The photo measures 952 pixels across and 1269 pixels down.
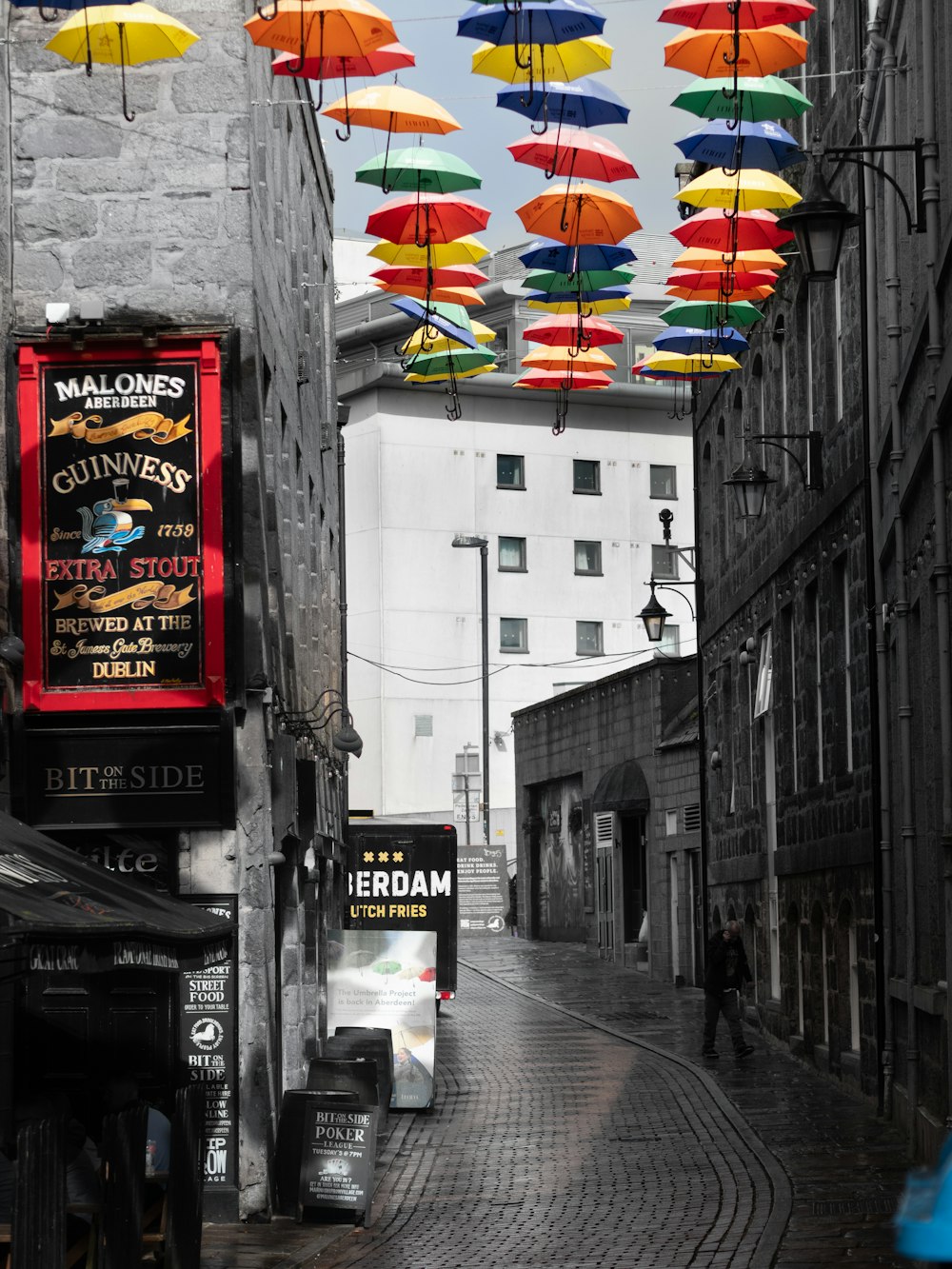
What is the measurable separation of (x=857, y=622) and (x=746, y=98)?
6.66 meters

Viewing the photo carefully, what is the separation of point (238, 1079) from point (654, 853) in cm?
2457

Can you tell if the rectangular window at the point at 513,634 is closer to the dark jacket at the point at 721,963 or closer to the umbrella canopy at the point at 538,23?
the dark jacket at the point at 721,963

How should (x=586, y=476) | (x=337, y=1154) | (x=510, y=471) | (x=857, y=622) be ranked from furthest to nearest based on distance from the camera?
1. (x=586, y=476)
2. (x=510, y=471)
3. (x=857, y=622)
4. (x=337, y=1154)

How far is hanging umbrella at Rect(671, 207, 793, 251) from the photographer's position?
17109 millimetres

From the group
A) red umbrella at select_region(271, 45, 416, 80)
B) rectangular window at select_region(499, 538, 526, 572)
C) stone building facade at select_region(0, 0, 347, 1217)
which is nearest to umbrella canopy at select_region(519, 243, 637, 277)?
stone building facade at select_region(0, 0, 347, 1217)

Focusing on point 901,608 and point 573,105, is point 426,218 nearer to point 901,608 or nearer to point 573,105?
point 573,105

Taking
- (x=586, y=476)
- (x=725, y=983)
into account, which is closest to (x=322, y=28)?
(x=725, y=983)

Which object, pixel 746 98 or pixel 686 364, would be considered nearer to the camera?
pixel 746 98

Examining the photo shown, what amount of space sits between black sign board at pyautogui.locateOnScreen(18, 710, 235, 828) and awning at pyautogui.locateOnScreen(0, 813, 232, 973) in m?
2.12

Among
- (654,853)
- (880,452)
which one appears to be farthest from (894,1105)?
(654,853)

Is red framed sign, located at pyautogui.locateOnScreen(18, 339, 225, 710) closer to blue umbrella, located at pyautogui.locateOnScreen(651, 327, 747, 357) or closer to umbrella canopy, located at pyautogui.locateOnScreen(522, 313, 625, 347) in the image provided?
umbrella canopy, located at pyautogui.locateOnScreen(522, 313, 625, 347)

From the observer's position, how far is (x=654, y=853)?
38.4m

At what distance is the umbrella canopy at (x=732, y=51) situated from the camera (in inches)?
566

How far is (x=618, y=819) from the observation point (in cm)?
4166
